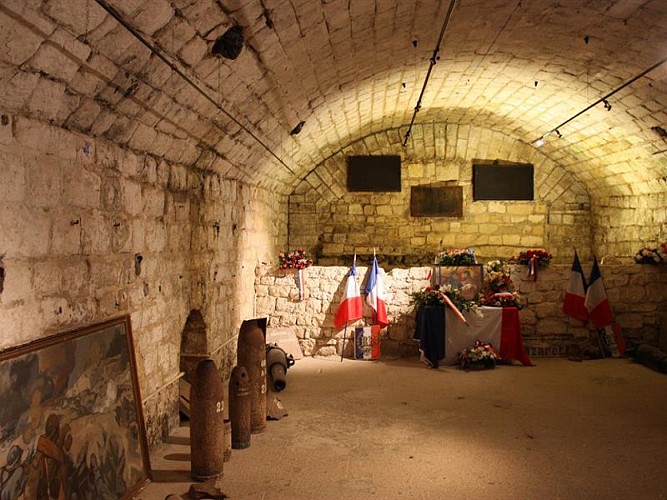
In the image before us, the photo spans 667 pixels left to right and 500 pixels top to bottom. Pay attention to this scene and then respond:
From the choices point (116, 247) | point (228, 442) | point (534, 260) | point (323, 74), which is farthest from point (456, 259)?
point (116, 247)

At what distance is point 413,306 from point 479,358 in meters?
1.29

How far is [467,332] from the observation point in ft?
28.0

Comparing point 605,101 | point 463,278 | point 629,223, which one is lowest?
point 463,278

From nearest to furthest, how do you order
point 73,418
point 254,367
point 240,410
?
1. point 73,418
2. point 240,410
3. point 254,367

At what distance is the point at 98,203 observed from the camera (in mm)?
4141

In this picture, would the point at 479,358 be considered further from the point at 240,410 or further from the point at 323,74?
the point at 323,74

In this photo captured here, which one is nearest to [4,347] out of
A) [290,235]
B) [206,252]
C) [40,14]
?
[40,14]

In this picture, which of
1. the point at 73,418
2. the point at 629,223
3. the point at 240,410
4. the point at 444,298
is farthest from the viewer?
the point at 629,223

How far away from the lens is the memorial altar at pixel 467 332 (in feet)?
27.8

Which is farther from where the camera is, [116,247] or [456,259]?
[456,259]

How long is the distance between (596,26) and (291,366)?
528cm

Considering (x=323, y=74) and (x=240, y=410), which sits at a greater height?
(x=323, y=74)

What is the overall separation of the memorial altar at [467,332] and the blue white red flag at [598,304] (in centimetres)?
111

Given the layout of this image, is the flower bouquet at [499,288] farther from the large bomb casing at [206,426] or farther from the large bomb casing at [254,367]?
the large bomb casing at [206,426]
